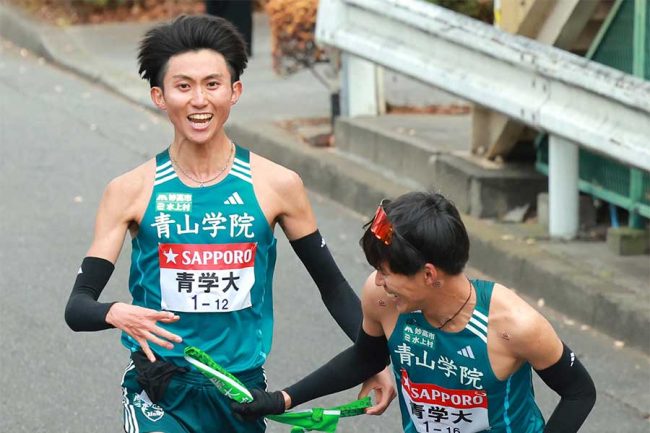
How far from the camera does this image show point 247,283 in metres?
4.39

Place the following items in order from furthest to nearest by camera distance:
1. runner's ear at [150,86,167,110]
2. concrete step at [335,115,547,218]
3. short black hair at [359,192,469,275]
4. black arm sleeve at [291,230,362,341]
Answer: concrete step at [335,115,547,218]
black arm sleeve at [291,230,362,341]
runner's ear at [150,86,167,110]
short black hair at [359,192,469,275]

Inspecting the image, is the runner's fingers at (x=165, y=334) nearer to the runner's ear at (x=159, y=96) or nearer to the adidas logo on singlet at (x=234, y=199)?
the adidas logo on singlet at (x=234, y=199)

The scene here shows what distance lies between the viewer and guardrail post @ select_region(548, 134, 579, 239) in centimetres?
845

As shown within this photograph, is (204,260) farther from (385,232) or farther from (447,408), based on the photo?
(447,408)

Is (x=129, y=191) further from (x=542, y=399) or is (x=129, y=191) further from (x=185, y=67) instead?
(x=542, y=399)

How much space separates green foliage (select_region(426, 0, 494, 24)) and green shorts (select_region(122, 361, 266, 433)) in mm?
7285

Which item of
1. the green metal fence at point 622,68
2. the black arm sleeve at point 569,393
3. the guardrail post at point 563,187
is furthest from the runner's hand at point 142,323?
the guardrail post at point 563,187

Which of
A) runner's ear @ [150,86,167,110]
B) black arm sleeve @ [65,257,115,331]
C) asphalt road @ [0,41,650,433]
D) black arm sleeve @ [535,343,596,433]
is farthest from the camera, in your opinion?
asphalt road @ [0,41,650,433]

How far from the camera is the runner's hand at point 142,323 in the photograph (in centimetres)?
400

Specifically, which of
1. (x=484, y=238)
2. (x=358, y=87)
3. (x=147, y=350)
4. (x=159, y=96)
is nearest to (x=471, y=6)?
(x=358, y=87)

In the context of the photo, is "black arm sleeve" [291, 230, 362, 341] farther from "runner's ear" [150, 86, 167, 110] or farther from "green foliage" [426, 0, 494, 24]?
"green foliage" [426, 0, 494, 24]

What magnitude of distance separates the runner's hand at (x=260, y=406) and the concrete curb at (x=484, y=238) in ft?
11.0

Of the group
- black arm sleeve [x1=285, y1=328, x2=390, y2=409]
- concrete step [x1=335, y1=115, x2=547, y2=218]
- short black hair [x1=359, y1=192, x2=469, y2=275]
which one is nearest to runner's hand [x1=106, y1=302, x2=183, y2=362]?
black arm sleeve [x1=285, y1=328, x2=390, y2=409]

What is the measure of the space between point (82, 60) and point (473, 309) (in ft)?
40.9
